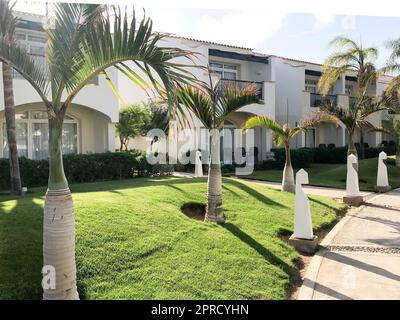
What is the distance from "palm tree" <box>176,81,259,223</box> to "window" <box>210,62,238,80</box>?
627 inches

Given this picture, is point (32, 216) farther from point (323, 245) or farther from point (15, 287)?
point (323, 245)

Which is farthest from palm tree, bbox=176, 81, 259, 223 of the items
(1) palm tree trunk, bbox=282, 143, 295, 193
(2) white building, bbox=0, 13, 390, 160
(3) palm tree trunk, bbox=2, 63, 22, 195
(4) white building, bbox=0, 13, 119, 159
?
(4) white building, bbox=0, 13, 119, 159

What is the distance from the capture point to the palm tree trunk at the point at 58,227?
12.8ft

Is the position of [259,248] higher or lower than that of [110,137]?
lower

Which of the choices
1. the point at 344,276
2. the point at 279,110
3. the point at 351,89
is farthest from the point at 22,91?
the point at 351,89

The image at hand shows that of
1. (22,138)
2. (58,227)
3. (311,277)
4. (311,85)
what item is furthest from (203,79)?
(58,227)

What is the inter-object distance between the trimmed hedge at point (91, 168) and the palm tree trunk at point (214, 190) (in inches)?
277

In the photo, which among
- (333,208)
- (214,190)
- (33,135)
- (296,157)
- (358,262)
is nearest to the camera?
(358,262)

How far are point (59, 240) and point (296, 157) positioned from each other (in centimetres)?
1996

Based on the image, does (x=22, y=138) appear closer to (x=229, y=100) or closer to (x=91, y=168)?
(x=91, y=168)

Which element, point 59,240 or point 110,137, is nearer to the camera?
point 59,240

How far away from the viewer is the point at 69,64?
4129 mm

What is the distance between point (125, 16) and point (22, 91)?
1154 centimetres

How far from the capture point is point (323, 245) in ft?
25.1
